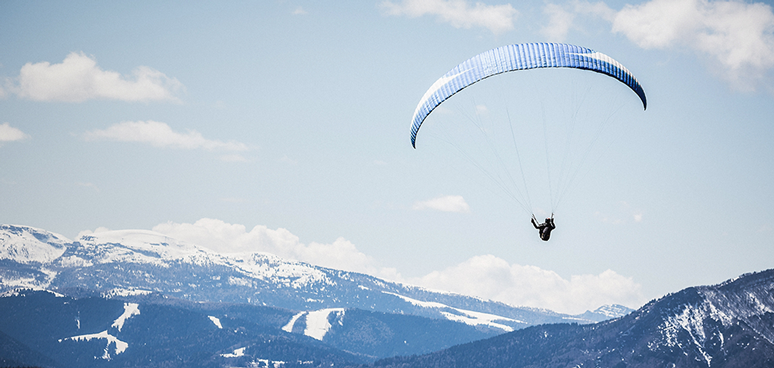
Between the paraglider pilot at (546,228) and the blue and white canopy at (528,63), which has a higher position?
the blue and white canopy at (528,63)

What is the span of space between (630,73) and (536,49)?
8.33m

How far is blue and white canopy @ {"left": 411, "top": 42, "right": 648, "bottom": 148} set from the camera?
55062 millimetres

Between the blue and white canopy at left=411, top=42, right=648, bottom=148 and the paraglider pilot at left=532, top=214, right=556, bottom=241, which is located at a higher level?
the blue and white canopy at left=411, top=42, right=648, bottom=148

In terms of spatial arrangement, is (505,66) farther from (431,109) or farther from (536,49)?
(431,109)

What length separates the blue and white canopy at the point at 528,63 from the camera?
5506 centimetres

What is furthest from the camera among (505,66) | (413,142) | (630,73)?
(413,142)

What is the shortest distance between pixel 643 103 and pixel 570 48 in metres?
8.47

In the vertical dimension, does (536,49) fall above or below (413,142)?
above

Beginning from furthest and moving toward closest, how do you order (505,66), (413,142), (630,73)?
(413,142)
(630,73)
(505,66)

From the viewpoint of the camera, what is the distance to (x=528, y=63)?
5497 centimetres

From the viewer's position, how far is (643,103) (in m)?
60.1

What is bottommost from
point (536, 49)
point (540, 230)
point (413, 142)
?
point (540, 230)

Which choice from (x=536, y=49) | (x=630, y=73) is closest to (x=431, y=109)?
(x=536, y=49)

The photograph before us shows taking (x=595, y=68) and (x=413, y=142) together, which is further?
(x=413, y=142)
